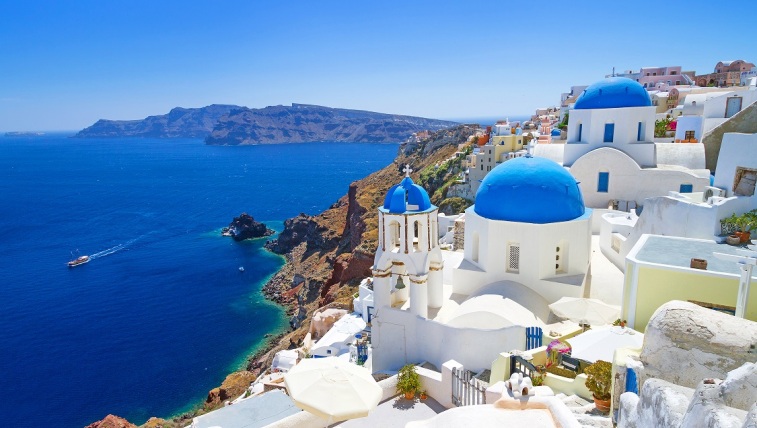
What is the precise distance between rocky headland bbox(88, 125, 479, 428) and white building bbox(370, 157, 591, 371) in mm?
12980

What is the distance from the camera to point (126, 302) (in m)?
49.4

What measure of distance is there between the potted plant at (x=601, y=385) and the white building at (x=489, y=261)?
5.54 metres

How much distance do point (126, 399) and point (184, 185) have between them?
106139mm

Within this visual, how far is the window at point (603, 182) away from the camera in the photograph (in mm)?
23911

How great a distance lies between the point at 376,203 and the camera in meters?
59.9

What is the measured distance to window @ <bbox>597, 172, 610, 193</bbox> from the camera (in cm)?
2391

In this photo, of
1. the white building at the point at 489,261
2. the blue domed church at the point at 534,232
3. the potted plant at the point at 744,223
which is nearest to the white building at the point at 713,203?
the potted plant at the point at 744,223

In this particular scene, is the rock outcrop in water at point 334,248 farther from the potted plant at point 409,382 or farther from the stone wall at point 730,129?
the stone wall at point 730,129

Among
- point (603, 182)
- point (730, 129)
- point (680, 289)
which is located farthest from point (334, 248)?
point (680, 289)

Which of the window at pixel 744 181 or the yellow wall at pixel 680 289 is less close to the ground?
the window at pixel 744 181

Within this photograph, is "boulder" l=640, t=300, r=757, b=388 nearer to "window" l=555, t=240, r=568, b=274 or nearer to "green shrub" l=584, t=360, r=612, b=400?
"green shrub" l=584, t=360, r=612, b=400

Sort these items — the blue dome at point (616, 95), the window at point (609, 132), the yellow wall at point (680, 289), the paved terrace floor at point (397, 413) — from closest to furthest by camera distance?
1. the paved terrace floor at point (397, 413)
2. the yellow wall at point (680, 289)
3. the blue dome at point (616, 95)
4. the window at point (609, 132)

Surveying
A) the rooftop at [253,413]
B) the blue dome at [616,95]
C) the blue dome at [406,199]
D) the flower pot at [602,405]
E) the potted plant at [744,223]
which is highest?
the blue dome at [616,95]

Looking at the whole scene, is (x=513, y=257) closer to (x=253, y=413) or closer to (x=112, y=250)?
(x=253, y=413)
